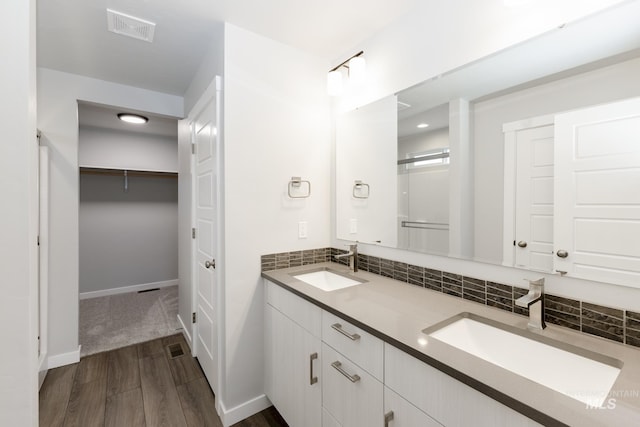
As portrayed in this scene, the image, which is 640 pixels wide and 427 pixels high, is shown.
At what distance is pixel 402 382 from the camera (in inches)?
37.2

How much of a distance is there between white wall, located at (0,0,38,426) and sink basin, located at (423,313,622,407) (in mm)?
1381

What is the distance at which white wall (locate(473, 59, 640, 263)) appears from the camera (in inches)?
38.5

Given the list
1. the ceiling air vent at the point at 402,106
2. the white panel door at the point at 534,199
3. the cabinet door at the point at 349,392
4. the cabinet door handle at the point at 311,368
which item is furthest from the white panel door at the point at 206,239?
the white panel door at the point at 534,199

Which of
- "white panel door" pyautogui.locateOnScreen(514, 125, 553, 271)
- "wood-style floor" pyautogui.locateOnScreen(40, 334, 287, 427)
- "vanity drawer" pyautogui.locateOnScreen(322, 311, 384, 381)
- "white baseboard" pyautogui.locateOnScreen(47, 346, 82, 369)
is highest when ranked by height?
"white panel door" pyautogui.locateOnScreen(514, 125, 553, 271)

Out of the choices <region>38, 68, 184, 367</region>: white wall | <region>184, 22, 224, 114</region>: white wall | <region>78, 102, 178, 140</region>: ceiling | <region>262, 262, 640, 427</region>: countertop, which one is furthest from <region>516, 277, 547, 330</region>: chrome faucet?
<region>78, 102, 178, 140</region>: ceiling

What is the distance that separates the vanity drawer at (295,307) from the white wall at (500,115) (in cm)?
85

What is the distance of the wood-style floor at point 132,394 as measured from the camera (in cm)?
177

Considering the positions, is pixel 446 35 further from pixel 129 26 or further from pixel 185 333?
pixel 185 333

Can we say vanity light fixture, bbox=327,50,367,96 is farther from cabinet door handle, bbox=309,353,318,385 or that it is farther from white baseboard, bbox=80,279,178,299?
white baseboard, bbox=80,279,178,299

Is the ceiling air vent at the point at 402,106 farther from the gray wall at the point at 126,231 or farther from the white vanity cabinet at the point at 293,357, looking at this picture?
the gray wall at the point at 126,231

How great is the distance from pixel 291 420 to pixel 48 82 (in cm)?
320

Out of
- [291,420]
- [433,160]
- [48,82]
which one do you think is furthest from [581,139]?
[48,82]

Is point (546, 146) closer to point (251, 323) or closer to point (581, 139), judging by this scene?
point (581, 139)

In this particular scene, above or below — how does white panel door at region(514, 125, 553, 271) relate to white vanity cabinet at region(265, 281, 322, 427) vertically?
above
